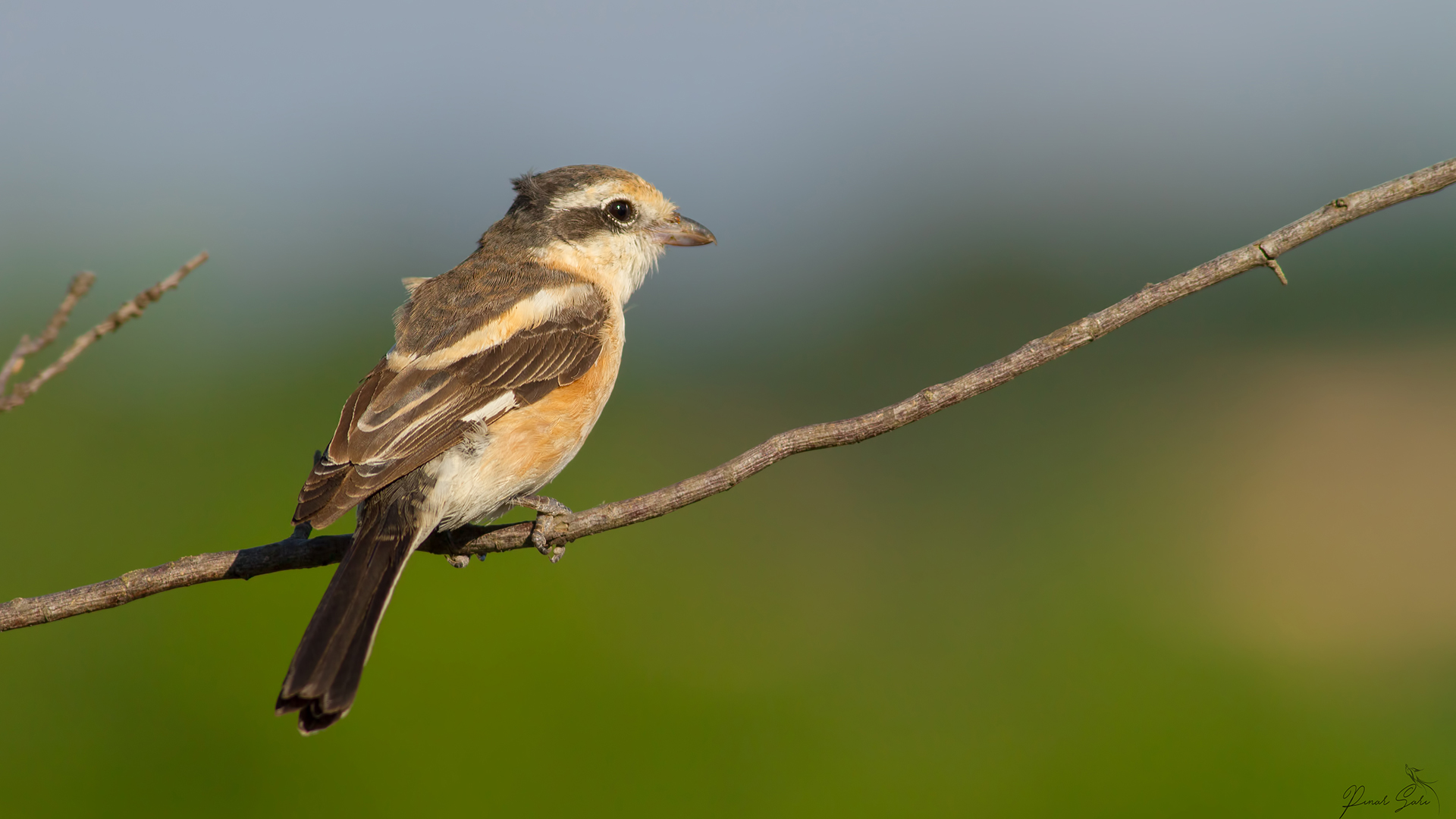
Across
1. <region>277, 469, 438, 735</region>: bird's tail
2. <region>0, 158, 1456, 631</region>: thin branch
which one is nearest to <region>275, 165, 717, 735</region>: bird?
<region>277, 469, 438, 735</region>: bird's tail

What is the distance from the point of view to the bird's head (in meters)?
4.83

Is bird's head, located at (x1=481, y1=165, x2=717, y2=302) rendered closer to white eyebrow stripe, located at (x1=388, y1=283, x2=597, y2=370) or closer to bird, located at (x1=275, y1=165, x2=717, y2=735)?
bird, located at (x1=275, y1=165, x2=717, y2=735)

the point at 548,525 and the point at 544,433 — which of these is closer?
the point at 548,525

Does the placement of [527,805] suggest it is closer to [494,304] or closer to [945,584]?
[494,304]

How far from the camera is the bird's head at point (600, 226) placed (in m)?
4.83

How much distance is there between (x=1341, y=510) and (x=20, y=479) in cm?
1929

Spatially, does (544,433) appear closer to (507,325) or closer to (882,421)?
(507,325)

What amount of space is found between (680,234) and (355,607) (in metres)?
2.53

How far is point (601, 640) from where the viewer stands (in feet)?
30.3

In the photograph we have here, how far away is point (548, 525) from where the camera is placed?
3527 mm

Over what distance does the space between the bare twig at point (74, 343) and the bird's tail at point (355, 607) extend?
3.58ft

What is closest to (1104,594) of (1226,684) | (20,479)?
(1226,684)
